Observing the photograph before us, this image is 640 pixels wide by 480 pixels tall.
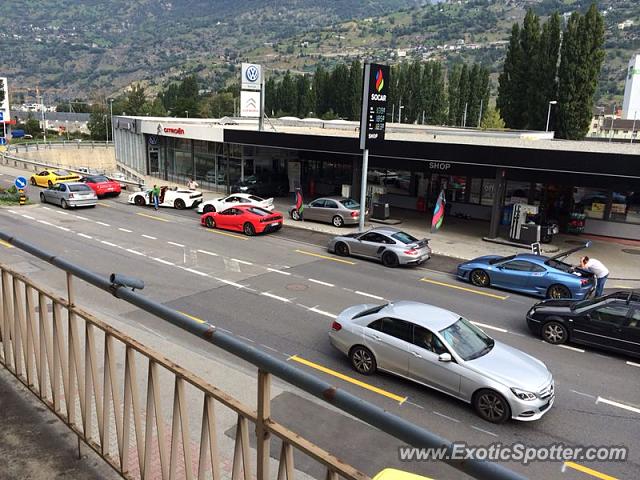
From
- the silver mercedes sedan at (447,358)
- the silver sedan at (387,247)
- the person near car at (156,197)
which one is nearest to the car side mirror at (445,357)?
the silver mercedes sedan at (447,358)

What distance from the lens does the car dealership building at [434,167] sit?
80.0 feet

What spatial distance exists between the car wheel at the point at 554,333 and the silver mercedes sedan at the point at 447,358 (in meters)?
3.25

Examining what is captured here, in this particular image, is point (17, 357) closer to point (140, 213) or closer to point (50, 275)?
point (50, 275)

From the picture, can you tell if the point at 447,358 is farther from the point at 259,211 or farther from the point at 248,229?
Answer: the point at 259,211

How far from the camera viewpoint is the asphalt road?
9086 mm

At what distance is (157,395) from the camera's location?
3441mm

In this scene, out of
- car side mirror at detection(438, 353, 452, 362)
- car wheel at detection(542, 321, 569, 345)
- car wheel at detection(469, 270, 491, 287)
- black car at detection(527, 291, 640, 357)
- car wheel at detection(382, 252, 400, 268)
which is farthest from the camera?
car wheel at detection(382, 252, 400, 268)

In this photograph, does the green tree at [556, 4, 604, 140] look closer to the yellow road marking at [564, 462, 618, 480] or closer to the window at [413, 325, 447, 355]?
the window at [413, 325, 447, 355]

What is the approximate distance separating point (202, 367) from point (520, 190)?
2485 centimetres

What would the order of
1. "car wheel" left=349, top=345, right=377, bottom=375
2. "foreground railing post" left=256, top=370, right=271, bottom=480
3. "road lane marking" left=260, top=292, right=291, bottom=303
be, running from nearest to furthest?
"foreground railing post" left=256, top=370, right=271, bottom=480
"car wheel" left=349, top=345, right=377, bottom=375
"road lane marking" left=260, top=292, right=291, bottom=303

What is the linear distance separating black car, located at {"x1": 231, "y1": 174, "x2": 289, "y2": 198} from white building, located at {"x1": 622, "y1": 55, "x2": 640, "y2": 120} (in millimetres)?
140842

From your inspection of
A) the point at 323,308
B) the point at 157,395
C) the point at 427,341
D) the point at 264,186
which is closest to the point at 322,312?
the point at 323,308

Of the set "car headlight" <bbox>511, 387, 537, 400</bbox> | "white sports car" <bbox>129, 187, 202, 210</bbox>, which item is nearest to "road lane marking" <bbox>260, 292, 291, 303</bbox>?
"car headlight" <bbox>511, 387, 537, 400</bbox>

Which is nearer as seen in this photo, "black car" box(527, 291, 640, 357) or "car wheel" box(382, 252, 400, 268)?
"black car" box(527, 291, 640, 357)
